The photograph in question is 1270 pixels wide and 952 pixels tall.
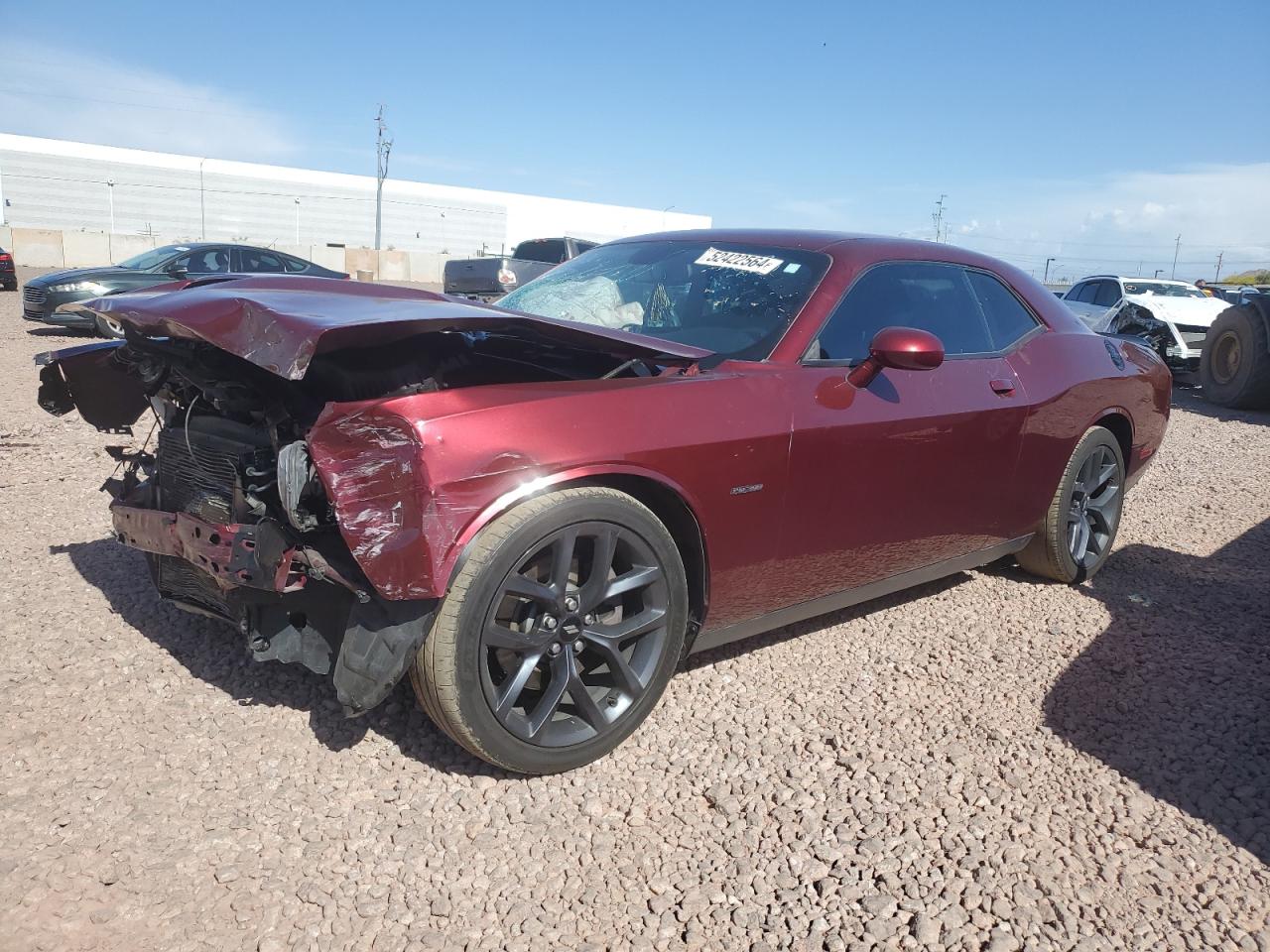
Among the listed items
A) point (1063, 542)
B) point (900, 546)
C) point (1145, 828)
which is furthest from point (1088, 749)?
point (1063, 542)

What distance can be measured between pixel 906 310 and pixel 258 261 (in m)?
13.7

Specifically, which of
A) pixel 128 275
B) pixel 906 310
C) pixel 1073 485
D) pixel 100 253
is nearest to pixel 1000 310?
pixel 906 310

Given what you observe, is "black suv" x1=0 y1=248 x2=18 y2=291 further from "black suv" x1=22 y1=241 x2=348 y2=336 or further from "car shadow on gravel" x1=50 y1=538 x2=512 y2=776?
"car shadow on gravel" x1=50 y1=538 x2=512 y2=776

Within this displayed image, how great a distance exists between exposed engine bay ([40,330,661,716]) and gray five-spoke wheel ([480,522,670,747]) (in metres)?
0.30

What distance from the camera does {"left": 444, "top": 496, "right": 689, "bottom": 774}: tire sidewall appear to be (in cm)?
238

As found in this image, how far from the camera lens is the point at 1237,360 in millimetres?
11164

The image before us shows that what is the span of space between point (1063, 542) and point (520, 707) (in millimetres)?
2858

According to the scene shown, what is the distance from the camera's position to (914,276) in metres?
3.73

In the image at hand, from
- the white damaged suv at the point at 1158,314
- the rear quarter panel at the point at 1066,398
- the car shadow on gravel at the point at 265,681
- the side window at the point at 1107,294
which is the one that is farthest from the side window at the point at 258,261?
the rear quarter panel at the point at 1066,398

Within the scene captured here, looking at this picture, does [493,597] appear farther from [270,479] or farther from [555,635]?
[270,479]

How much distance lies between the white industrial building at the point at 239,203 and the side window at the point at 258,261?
3580cm

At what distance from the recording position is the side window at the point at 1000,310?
404 centimetres

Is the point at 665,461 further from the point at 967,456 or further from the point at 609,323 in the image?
the point at 967,456

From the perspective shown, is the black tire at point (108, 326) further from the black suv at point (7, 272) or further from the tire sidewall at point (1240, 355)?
the black suv at point (7, 272)
